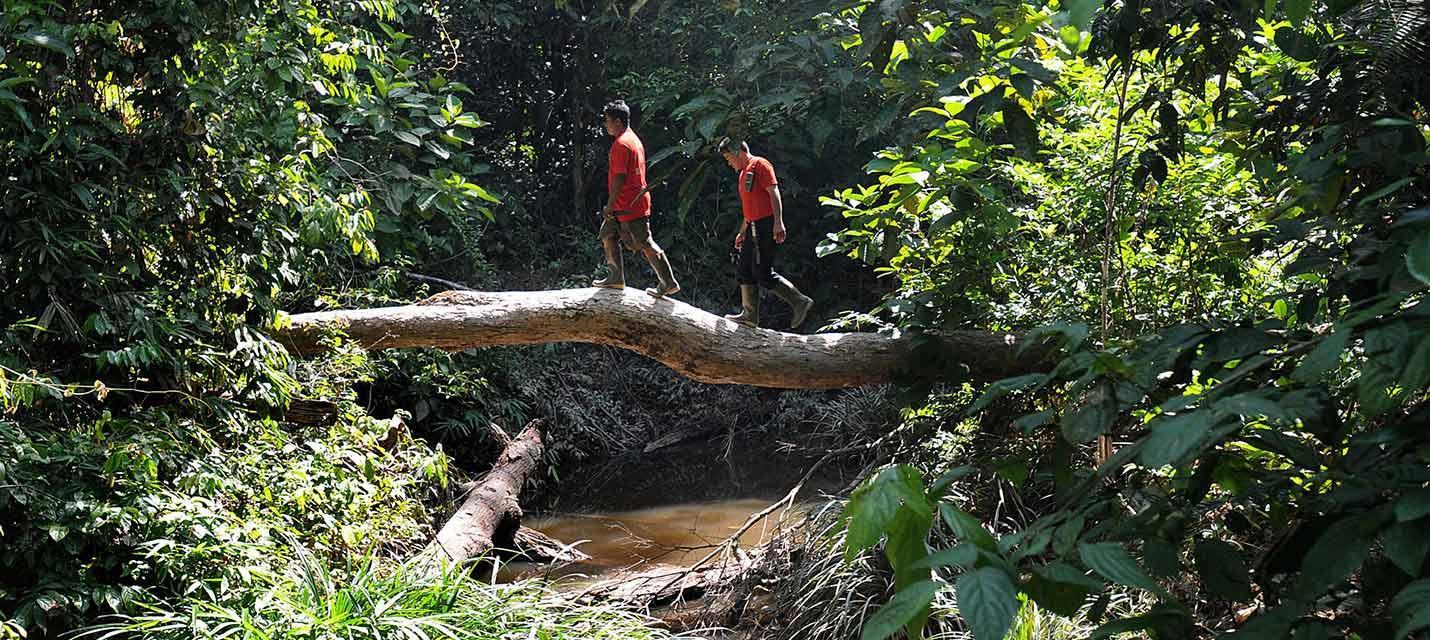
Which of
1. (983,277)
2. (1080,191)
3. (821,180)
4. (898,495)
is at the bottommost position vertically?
(821,180)

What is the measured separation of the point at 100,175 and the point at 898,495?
4104 millimetres

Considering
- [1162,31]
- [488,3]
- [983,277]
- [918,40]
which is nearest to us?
[1162,31]

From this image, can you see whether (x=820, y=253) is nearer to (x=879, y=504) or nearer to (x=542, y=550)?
(x=542, y=550)

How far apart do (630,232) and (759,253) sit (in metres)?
0.73

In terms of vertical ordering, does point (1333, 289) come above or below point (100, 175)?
above

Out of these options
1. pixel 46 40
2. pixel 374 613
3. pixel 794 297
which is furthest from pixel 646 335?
pixel 46 40

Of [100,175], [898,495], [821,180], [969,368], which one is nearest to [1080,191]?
[969,368]

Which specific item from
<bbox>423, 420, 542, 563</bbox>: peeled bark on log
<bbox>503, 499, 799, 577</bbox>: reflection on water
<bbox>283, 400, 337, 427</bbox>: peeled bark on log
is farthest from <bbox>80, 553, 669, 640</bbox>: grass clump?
<bbox>503, 499, 799, 577</bbox>: reflection on water

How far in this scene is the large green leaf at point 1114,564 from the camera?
1043mm

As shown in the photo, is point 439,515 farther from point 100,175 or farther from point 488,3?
point 488,3

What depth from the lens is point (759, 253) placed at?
19.2ft

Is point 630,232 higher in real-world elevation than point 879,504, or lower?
lower

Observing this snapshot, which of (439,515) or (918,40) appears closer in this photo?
(918,40)

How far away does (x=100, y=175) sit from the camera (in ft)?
13.6
